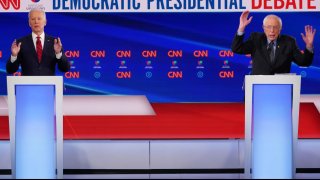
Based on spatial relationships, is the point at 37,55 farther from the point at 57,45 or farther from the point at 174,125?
the point at 174,125

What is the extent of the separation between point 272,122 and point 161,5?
3353mm

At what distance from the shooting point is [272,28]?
15.7 feet

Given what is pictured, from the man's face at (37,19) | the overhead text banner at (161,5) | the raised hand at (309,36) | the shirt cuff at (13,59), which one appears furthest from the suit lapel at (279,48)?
the overhead text banner at (161,5)

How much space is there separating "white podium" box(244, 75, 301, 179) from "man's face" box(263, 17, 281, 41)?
36.4 inches

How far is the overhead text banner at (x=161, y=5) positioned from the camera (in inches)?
275

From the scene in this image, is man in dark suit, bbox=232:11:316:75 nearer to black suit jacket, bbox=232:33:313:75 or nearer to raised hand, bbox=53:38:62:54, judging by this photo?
black suit jacket, bbox=232:33:313:75

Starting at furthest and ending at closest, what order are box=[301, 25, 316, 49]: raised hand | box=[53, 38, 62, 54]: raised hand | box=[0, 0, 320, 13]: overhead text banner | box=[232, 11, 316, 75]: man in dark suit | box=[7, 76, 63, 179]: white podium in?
box=[0, 0, 320, 13]: overhead text banner → box=[232, 11, 316, 75]: man in dark suit → box=[301, 25, 316, 49]: raised hand → box=[53, 38, 62, 54]: raised hand → box=[7, 76, 63, 179]: white podium

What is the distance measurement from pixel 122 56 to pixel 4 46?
4.07 ft

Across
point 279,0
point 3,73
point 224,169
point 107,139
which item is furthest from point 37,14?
point 279,0

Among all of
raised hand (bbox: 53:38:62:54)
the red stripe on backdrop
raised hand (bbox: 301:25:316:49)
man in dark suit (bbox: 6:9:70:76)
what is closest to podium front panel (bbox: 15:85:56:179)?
raised hand (bbox: 53:38:62:54)

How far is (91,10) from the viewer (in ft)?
23.0

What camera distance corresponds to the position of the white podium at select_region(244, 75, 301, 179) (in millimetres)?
3895

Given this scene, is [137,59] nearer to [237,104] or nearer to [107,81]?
[107,81]

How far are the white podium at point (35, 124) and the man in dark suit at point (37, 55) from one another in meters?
0.62
